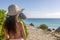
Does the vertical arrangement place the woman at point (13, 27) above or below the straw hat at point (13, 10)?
below

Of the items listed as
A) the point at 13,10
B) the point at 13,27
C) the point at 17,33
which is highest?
the point at 13,10

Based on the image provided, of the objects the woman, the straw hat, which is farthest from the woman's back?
the straw hat

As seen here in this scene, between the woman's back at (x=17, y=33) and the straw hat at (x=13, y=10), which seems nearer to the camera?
the straw hat at (x=13, y=10)

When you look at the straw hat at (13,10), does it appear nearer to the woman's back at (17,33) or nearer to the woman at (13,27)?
the woman at (13,27)

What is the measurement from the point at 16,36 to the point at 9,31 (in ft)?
0.65

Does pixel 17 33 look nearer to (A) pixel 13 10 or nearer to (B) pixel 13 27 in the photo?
(B) pixel 13 27

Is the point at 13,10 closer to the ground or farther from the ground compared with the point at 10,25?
farther from the ground

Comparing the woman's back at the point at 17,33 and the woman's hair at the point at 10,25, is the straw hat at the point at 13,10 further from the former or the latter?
the woman's back at the point at 17,33

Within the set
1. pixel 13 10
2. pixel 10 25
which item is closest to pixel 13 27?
pixel 10 25

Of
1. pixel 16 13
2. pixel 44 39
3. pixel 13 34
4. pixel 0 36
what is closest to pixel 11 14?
pixel 16 13

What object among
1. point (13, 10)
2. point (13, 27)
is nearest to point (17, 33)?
point (13, 27)

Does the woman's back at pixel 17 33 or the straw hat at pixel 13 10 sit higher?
the straw hat at pixel 13 10

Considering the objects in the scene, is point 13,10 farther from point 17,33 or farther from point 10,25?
point 17,33

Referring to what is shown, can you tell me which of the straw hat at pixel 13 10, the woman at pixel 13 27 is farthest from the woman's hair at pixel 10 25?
the straw hat at pixel 13 10
